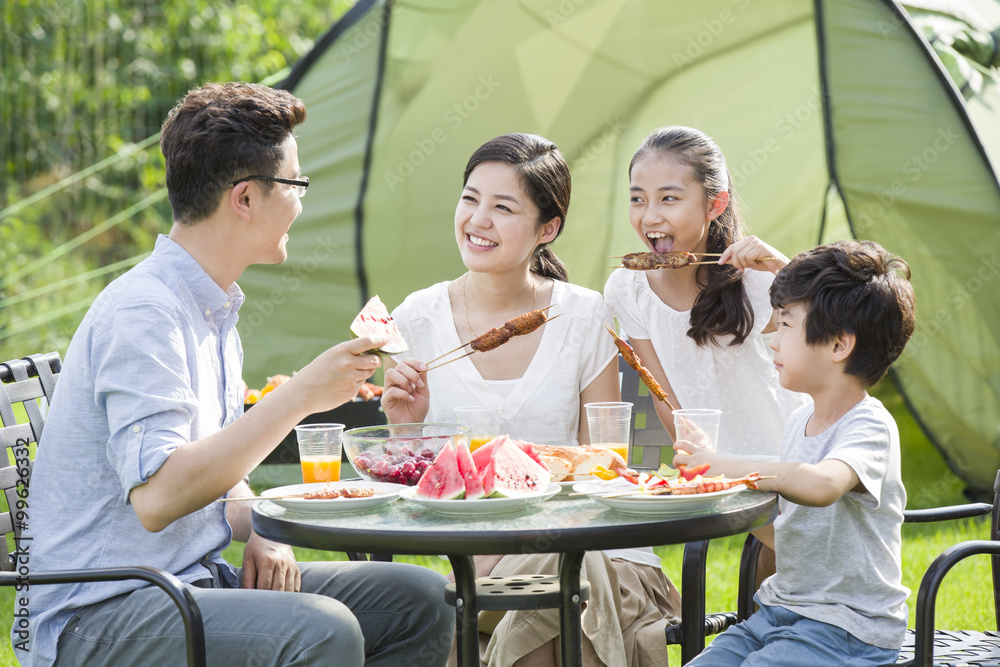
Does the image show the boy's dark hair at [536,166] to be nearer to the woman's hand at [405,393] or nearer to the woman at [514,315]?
the woman at [514,315]

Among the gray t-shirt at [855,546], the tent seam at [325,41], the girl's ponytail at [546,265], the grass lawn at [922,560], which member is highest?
the tent seam at [325,41]

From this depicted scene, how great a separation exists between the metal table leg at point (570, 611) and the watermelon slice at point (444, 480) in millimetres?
286

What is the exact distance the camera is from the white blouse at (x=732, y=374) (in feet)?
11.8

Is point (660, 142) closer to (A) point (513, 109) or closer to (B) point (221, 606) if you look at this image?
(B) point (221, 606)

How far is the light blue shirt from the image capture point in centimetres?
222

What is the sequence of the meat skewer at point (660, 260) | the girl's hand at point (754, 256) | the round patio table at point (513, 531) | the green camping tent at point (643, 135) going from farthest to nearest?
the green camping tent at point (643, 135) < the meat skewer at point (660, 260) < the girl's hand at point (754, 256) < the round patio table at point (513, 531)

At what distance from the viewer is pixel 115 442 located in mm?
2229

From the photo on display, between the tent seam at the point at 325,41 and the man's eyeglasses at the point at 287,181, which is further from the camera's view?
the tent seam at the point at 325,41

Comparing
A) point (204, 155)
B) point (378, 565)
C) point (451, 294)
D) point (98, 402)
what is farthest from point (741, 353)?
point (98, 402)

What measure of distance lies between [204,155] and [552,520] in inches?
49.1

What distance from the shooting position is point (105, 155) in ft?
41.7

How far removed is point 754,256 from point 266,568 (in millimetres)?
1723

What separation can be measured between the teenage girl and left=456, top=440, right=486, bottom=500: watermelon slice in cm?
140

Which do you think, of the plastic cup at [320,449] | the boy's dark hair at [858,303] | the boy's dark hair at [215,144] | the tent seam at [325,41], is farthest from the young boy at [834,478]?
the tent seam at [325,41]
